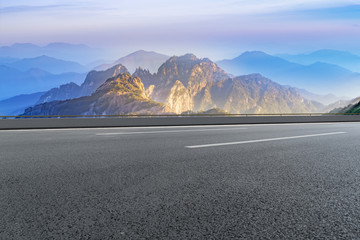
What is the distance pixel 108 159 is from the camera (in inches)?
259

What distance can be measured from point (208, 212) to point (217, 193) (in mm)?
755

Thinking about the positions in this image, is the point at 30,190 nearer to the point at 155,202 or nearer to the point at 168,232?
the point at 155,202

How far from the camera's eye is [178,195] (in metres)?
4.04

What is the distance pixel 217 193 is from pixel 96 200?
144cm

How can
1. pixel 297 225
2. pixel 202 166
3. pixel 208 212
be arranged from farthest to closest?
pixel 202 166, pixel 208 212, pixel 297 225

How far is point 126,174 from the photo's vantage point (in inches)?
205

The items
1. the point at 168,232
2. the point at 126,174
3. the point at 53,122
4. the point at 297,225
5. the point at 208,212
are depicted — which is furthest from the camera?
the point at 53,122

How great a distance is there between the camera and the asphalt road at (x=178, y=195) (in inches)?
116

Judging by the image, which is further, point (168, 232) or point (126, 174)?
point (126, 174)

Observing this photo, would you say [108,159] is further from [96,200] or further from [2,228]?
[2,228]

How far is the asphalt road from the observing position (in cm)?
295

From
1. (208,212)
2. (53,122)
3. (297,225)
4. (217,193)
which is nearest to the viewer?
(297,225)

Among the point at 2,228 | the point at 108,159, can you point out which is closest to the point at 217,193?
the point at 2,228

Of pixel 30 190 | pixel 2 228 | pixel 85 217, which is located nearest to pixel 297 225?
pixel 85 217
